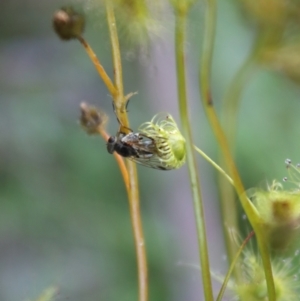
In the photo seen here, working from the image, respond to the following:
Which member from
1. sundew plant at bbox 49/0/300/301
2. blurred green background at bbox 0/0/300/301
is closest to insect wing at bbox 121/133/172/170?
sundew plant at bbox 49/0/300/301

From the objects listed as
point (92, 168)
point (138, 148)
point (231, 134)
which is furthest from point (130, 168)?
point (92, 168)

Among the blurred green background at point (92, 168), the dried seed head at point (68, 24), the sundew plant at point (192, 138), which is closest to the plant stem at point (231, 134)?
the sundew plant at point (192, 138)

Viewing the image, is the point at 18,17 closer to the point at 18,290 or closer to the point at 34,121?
the point at 34,121

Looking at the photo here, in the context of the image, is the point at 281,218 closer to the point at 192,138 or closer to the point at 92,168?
the point at 192,138

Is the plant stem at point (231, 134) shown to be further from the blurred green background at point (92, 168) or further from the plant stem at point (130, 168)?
the blurred green background at point (92, 168)

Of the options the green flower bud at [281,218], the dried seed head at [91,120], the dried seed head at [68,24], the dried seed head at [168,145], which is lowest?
the green flower bud at [281,218]

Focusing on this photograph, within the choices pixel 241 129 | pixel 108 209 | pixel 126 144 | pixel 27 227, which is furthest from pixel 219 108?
pixel 126 144

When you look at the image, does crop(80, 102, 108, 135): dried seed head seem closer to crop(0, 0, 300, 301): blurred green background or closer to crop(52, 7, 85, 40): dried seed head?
crop(52, 7, 85, 40): dried seed head
